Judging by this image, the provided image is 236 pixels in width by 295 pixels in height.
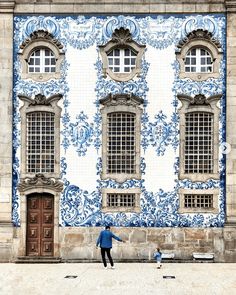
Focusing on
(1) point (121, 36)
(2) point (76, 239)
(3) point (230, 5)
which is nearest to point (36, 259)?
(2) point (76, 239)

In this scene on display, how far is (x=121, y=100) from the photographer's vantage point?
21250 mm

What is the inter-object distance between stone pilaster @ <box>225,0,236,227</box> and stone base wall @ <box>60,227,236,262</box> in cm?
65

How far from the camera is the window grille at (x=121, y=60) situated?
70.6 ft

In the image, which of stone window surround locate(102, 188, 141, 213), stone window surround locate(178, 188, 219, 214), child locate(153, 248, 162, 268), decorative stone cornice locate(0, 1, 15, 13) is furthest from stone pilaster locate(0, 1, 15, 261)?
stone window surround locate(178, 188, 219, 214)

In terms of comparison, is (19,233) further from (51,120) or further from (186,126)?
(186,126)

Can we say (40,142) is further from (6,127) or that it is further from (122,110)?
(122,110)

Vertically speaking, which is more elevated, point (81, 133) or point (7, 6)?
point (7, 6)

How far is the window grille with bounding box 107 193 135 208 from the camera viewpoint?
69.6ft

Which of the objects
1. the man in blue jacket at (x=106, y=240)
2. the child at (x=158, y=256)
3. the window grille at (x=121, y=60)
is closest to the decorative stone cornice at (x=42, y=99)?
the window grille at (x=121, y=60)

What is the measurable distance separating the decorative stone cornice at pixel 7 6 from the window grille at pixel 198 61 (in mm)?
5417

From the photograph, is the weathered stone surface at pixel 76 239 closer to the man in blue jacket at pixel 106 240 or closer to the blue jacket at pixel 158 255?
the man in blue jacket at pixel 106 240

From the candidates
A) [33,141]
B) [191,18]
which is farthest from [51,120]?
[191,18]

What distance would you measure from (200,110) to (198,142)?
95 centimetres
